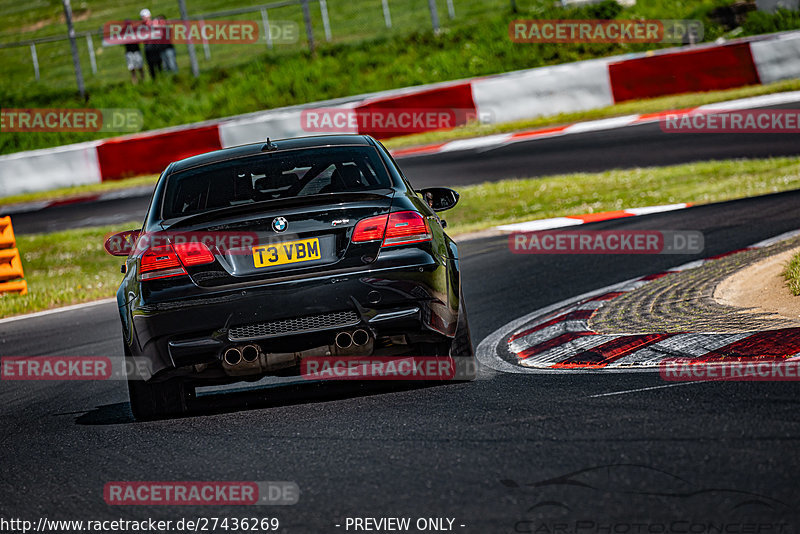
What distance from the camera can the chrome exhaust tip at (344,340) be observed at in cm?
551

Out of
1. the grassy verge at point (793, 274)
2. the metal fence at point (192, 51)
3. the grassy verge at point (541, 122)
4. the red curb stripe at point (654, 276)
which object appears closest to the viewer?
the grassy verge at point (793, 274)

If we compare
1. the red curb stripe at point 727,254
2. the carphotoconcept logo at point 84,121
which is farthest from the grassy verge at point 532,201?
the carphotoconcept logo at point 84,121

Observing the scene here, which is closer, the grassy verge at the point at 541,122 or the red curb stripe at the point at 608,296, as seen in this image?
the red curb stripe at the point at 608,296

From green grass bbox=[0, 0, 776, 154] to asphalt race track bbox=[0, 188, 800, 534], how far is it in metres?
Answer: 20.4

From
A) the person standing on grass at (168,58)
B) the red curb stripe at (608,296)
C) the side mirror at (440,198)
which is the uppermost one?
the person standing on grass at (168,58)

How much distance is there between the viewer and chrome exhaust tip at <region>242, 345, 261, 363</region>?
5.48 meters

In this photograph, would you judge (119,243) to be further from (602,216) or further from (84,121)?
(84,121)

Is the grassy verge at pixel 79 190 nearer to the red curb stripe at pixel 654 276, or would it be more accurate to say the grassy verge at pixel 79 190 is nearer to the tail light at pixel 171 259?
the red curb stripe at pixel 654 276

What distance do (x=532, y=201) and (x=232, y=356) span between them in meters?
10.0

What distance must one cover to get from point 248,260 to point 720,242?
18.3 ft

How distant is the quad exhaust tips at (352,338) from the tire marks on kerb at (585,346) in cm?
100

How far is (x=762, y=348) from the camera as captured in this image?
5.58 m

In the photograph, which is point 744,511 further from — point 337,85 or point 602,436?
point 337,85

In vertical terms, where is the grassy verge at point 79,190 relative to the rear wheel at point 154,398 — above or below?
below
